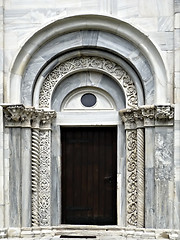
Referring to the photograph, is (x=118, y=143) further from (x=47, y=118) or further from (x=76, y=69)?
(x=76, y=69)

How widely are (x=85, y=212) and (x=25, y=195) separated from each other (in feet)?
3.77

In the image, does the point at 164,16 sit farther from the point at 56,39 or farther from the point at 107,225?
the point at 107,225

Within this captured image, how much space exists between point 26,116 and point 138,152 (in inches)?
76.0

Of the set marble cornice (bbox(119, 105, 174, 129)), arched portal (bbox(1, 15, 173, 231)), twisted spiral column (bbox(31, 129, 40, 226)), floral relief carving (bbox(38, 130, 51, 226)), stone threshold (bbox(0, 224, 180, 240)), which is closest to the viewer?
marble cornice (bbox(119, 105, 174, 129))

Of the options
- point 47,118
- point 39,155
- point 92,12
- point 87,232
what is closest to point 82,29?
point 92,12

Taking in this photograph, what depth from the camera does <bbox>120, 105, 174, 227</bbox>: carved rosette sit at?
5746 millimetres

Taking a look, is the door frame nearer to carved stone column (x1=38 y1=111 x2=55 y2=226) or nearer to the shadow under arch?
carved stone column (x1=38 y1=111 x2=55 y2=226)

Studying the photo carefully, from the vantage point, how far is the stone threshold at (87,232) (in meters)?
5.76

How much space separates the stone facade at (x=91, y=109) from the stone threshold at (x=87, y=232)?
0.05 ft

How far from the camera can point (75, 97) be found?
21.1 ft

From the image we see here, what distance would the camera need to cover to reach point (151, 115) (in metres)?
5.75

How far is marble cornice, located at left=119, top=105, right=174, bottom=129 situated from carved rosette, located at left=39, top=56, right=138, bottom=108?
57 cm

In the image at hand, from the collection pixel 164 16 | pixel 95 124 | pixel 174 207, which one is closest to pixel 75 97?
pixel 95 124

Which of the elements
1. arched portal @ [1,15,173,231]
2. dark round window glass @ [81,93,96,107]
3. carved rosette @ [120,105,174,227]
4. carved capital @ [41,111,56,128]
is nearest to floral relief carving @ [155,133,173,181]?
carved rosette @ [120,105,174,227]
